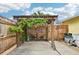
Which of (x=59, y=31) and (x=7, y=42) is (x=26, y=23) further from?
(x=59, y=31)

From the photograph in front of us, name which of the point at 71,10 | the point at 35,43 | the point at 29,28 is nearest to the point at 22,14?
the point at 29,28

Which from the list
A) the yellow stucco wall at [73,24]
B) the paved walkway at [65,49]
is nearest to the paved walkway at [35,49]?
the paved walkway at [65,49]

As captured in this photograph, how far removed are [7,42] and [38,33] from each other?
67cm

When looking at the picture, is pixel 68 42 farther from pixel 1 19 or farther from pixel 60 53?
pixel 1 19

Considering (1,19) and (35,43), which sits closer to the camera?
(1,19)

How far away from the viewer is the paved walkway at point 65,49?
4.07 meters

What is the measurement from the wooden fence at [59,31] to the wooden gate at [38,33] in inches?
7.4

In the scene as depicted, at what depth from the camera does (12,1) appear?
4.08 meters

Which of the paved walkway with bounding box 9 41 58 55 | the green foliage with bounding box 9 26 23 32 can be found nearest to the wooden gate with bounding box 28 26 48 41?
the paved walkway with bounding box 9 41 58 55

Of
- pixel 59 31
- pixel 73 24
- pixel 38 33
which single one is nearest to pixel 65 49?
pixel 59 31

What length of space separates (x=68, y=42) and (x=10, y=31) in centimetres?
119

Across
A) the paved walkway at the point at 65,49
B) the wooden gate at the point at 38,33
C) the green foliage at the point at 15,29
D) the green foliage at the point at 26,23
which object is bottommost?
the paved walkway at the point at 65,49

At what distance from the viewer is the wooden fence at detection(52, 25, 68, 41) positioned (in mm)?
4157

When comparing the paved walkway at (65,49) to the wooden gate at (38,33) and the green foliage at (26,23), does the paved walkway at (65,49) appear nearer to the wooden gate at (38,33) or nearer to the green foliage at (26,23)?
the wooden gate at (38,33)
